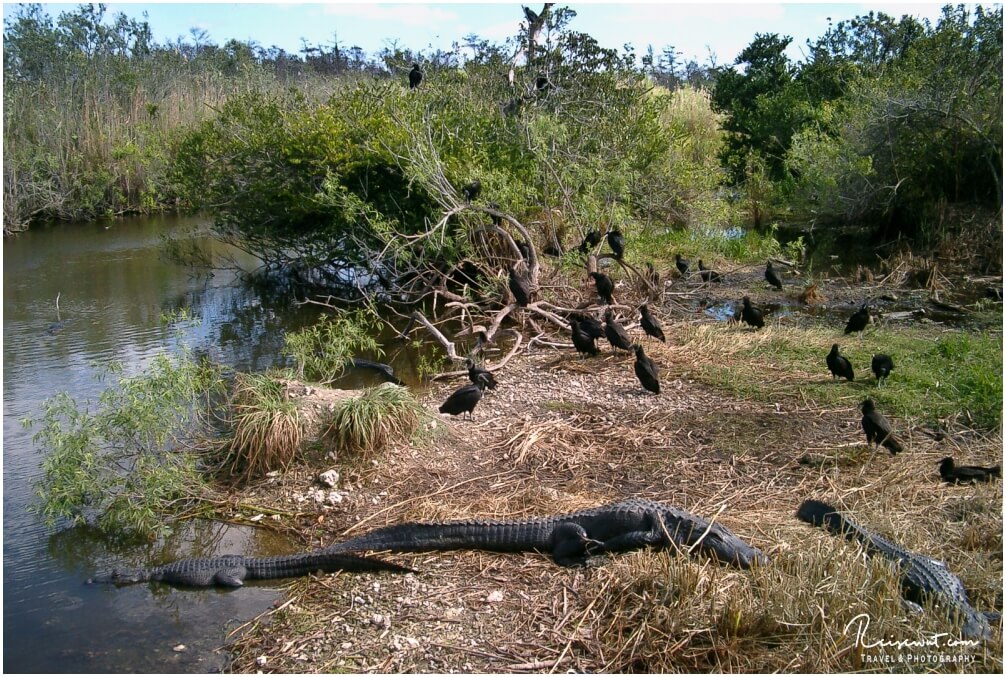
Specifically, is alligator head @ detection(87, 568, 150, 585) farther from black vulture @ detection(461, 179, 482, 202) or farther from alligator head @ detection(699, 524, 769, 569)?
black vulture @ detection(461, 179, 482, 202)

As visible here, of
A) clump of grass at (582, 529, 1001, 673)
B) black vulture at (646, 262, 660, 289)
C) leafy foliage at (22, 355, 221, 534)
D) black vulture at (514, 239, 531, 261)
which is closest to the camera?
clump of grass at (582, 529, 1001, 673)

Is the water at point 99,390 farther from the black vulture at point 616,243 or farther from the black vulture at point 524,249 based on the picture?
the black vulture at point 616,243

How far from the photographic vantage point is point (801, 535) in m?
4.84

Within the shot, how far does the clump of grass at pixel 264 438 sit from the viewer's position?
636cm

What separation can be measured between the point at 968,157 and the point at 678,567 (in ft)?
43.0

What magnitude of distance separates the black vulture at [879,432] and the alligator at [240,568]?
364 centimetres

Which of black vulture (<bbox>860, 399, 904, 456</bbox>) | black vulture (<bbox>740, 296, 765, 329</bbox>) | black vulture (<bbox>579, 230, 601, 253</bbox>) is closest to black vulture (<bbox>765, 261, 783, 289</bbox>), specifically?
black vulture (<bbox>579, 230, 601, 253</bbox>)

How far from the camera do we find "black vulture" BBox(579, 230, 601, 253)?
1125 centimetres

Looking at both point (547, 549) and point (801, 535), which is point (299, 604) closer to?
point (547, 549)

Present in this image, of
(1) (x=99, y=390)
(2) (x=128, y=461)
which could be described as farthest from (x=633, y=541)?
(1) (x=99, y=390)

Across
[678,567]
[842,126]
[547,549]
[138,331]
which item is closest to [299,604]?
[547,549]

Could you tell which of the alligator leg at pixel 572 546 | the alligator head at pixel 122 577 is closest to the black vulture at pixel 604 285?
the alligator leg at pixel 572 546

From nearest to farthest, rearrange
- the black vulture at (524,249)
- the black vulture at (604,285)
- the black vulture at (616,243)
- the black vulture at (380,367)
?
the black vulture at (380,367) < the black vulture at (604,285) < the black vulture at (524,249) < the black vulture at (616,243)

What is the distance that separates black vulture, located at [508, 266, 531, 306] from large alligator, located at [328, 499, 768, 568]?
5.10m
